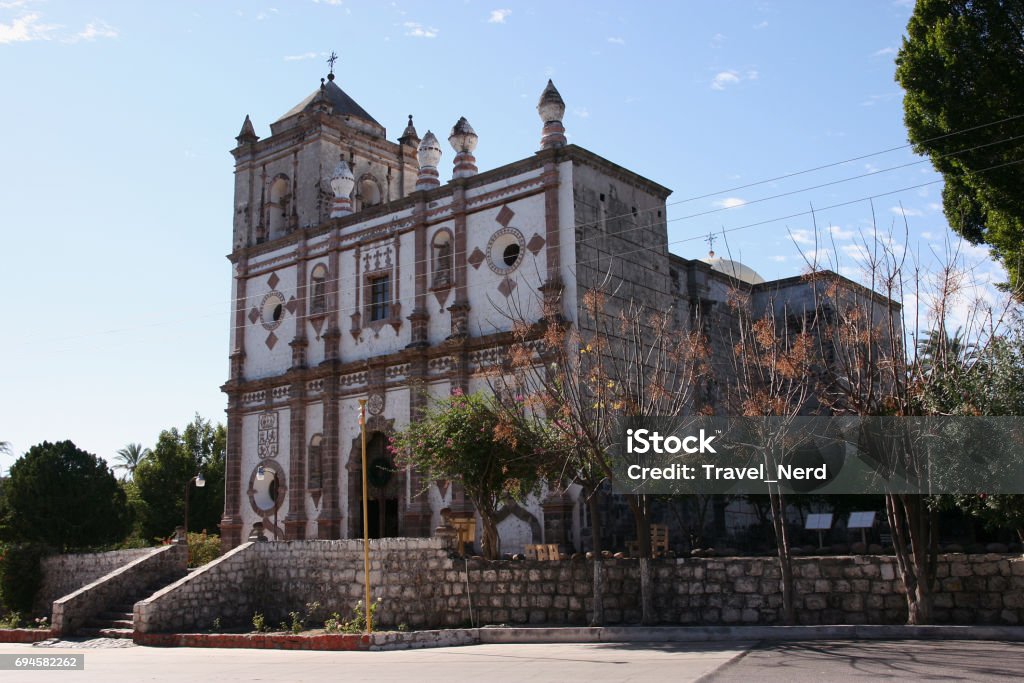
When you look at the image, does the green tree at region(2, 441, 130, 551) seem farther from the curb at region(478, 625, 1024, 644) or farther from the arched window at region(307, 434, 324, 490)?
the curb at region(478, 625, 1024, 644)

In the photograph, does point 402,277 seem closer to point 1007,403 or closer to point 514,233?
point 514,233

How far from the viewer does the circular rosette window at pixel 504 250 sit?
82.0 ft

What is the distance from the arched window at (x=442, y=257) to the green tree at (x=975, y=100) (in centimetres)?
1289

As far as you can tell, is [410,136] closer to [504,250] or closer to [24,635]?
[504,250]

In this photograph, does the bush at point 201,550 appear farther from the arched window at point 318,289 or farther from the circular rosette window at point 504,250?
the circular rosette window at point 504,250

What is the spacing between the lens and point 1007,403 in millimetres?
13477

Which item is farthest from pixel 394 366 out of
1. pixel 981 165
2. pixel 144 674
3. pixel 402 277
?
pixel 981 165

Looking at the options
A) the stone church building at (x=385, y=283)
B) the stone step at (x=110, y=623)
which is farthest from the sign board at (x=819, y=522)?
the stone step at (x=110, y=623)

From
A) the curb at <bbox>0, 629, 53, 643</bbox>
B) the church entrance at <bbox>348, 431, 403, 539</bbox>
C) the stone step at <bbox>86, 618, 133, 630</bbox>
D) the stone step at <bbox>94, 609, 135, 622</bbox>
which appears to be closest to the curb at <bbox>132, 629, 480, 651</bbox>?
the stone step at <bbox>86, 618, 133, 630</bbox>

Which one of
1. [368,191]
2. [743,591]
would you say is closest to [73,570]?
[368,191]

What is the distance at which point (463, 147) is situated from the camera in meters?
26.9

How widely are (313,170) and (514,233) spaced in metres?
9.60

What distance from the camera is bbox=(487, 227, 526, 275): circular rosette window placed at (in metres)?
25.0

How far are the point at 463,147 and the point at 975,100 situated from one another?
14.0m
